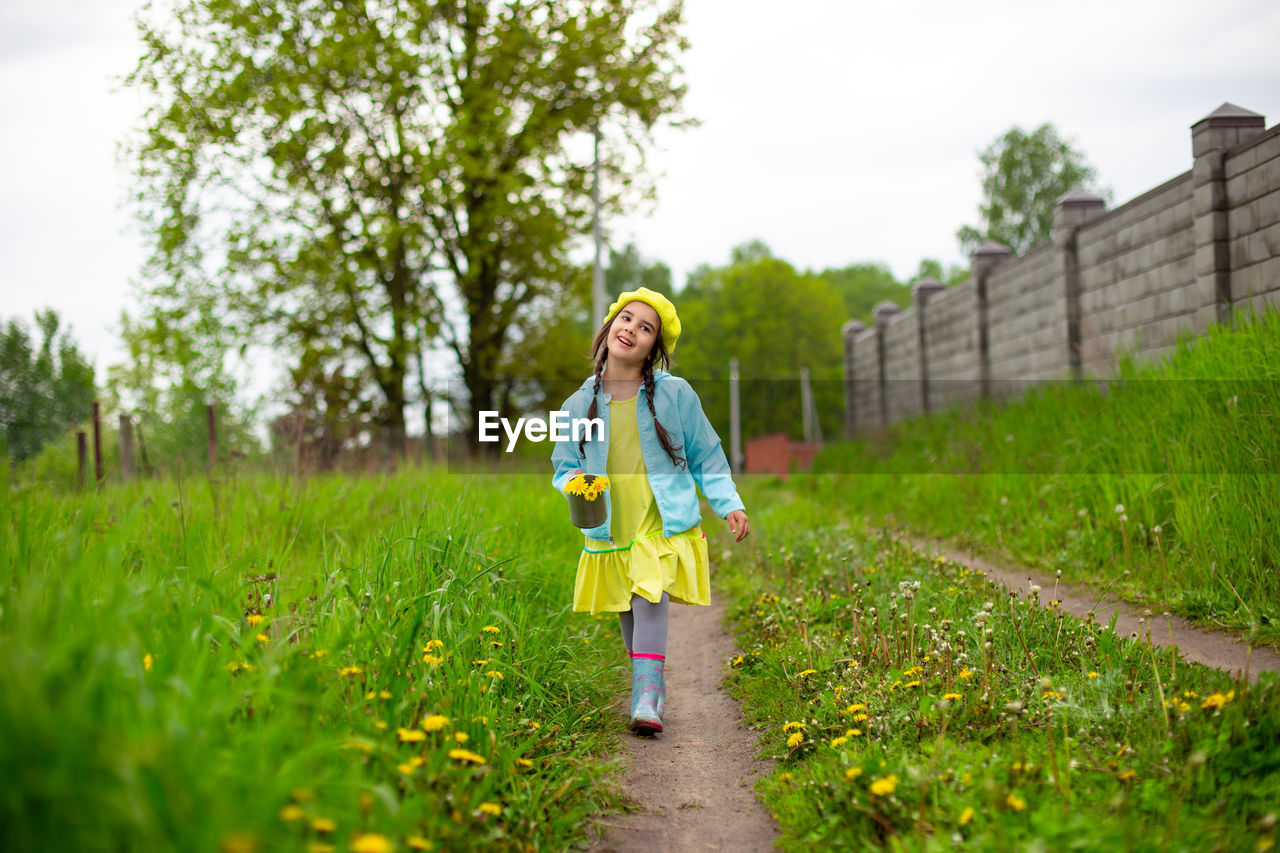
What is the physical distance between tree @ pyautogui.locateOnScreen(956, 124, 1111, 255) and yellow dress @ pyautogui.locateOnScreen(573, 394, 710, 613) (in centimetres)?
3772

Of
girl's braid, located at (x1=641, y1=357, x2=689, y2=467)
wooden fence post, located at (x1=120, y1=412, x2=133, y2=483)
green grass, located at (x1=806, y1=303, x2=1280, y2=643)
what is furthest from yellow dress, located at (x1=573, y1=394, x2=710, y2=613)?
wooden fence post, located at (x1=120, y1=412, x2=133, y2=483)

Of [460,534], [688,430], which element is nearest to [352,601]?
[460,534]

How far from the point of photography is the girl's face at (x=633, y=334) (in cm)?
392

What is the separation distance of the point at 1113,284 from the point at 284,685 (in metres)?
10.8

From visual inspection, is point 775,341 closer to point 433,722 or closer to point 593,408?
point 593,408

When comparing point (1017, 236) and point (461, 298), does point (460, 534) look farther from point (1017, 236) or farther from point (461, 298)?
point (1017, 236)

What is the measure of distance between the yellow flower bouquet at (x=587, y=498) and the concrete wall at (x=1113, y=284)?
4944 millimetres

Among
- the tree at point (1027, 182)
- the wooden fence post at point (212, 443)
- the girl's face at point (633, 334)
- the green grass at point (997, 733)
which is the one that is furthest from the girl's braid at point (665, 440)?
the tree at point (1027, 182)

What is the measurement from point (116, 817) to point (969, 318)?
15525 millimetres

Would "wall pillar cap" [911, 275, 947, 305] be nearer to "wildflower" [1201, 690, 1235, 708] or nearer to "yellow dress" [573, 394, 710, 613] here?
"yellow dress" [573, 394, 710, 613]

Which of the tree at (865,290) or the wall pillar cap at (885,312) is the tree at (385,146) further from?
the tree at (865,290)

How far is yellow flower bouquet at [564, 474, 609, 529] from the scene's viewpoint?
3.57 metres

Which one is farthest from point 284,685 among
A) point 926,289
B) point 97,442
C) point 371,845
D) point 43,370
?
point 43,370

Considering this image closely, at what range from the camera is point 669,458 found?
3.86 meters
